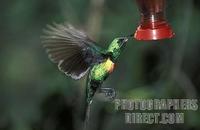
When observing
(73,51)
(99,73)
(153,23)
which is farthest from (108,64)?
(153,23)

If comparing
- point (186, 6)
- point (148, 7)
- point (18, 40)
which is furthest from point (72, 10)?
point (148, 7)

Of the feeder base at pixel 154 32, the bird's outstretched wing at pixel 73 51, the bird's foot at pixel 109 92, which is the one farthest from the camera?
the bird's foot at pixel 109 92

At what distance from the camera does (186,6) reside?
166 inches

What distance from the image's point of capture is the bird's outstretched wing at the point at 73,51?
11.6 ft

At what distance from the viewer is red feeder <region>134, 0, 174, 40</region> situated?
309 cm

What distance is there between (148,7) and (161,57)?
3.01 feet

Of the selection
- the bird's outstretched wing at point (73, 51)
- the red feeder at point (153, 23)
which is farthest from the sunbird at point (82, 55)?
the red feeder at point (153, 23)

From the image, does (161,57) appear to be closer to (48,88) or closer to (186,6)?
(186,6)

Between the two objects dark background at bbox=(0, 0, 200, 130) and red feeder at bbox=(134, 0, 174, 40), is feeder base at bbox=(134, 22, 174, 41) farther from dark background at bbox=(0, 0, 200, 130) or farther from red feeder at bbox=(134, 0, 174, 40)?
dark background at bbox=(0, 0, 200, 130)

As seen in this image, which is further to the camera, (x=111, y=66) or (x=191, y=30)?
(x=191, y=30)

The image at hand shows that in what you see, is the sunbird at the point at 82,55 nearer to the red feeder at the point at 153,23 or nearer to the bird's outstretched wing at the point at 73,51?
the bird's outstretched wing at the point at 73,51

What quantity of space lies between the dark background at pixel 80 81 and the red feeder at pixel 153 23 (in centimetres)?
78

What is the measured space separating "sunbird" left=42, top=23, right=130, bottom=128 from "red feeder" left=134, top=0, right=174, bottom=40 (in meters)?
0.33

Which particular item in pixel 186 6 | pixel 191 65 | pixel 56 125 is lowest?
pixel 56 125
